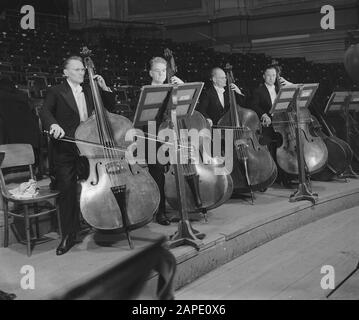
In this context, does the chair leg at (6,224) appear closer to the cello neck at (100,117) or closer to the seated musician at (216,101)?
the cello neck at (100,117)

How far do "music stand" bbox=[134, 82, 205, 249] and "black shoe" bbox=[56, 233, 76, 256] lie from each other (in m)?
0.59

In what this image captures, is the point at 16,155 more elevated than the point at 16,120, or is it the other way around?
the point at 16,120

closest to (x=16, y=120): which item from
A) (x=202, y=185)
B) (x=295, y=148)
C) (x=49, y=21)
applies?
(x=202, y=185)

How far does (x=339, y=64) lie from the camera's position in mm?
9523

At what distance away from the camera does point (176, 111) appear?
2.71m

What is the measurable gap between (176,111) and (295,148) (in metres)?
1.59

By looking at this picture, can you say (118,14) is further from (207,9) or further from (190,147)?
(190,147)

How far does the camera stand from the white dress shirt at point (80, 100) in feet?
9.25

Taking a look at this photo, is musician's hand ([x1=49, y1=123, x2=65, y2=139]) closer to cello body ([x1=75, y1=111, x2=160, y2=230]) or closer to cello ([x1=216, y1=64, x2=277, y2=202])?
cello body ([x1=75, y1=111, x2=160, y2=230])

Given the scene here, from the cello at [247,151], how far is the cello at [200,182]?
0.48 meters

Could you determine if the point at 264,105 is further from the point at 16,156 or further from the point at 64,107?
the point at 16,156

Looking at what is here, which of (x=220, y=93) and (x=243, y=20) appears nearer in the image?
(x=220, y=93)
